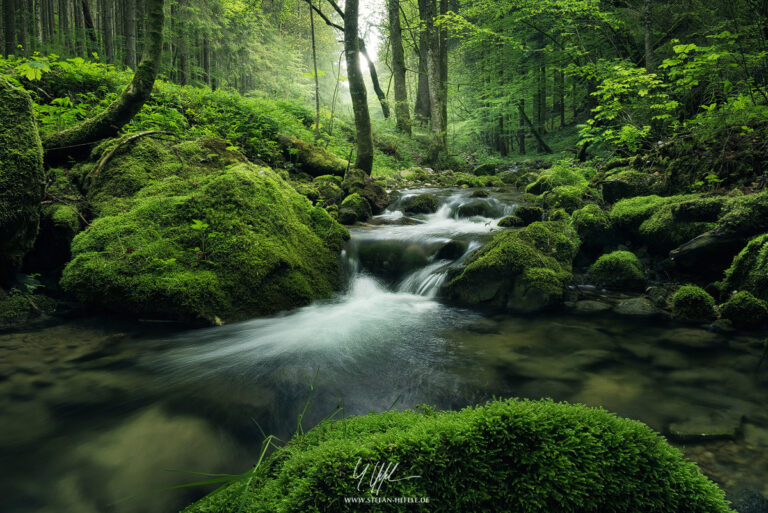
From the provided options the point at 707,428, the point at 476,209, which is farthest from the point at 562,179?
the point at 707,428

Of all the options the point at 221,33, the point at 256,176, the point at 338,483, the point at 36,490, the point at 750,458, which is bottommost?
the point at 750,458

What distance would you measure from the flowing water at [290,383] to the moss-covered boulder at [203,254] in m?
0.29

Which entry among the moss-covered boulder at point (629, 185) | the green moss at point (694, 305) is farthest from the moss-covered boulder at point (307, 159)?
the green moss at point (694, 305)

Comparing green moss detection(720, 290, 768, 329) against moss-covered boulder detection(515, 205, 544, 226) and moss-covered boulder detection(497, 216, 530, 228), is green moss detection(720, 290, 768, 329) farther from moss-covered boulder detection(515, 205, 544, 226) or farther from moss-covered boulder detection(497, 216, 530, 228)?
moss-covered boulder detection(497, 216, 530, 228)

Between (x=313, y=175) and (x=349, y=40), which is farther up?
(x=349, y=40)

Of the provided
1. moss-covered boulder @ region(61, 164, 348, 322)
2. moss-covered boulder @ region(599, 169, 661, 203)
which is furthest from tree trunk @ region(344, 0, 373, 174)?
moss-covered boulder @ region(599, 169, 661, 203)

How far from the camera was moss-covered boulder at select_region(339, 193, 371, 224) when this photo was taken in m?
8.45

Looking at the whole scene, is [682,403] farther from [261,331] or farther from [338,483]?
[261,331]

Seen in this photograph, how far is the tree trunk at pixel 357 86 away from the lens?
9398 millimetres

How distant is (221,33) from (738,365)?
22518 mm

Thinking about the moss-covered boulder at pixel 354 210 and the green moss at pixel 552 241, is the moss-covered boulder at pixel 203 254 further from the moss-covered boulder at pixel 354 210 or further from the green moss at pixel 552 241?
the green moss at pixel 552 241

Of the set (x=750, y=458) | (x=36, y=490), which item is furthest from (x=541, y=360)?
(x=36, y=490)

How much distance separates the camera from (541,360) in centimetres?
372

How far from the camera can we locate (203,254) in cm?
460
